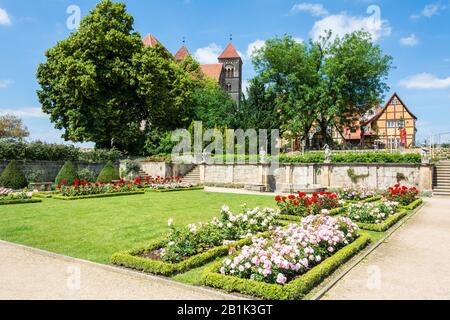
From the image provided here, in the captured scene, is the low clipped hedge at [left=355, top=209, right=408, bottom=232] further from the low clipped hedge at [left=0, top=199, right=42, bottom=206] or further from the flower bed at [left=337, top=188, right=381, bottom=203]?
the low clipped hedge at [left=0, top=199, right=42, bottom=206]

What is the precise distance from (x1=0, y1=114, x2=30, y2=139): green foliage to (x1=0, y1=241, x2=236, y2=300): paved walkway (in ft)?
173

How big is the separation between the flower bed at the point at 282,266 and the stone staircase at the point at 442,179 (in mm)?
17763

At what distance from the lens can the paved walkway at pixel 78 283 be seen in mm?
5340

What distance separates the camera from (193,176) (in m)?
32.3

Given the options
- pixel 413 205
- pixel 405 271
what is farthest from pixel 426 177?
pixel 405 271

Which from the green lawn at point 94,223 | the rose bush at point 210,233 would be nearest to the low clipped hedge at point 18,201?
the green lawn at point 94,223

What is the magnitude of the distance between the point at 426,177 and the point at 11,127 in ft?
182

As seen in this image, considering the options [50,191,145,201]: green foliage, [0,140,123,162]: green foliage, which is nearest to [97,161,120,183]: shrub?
[0,140,123,162]: green foliage

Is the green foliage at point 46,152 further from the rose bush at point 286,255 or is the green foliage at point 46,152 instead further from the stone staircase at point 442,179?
the stone staircase at point 442,179

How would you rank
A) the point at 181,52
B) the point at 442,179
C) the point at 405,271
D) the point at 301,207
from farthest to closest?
the point at 181,52, the point at 442,179, the point at 301,207, the point at 405,271

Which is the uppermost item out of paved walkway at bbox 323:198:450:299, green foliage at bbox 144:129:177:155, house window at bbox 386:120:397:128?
house window at bbox 386:120:397:128

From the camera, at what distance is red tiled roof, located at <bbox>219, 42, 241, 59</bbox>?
7409cm

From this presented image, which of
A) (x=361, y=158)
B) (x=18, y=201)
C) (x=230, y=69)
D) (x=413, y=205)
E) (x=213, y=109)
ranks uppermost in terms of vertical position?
(x=230, y=69)

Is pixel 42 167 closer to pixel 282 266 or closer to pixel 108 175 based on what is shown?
pixel 108 175
